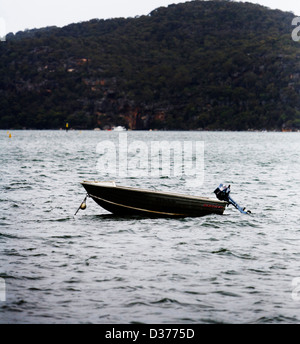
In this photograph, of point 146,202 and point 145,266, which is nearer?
point 145,266

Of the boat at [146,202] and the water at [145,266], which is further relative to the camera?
the boat at [146,202]

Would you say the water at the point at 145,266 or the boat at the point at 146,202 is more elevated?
the boat at the point at 146,202

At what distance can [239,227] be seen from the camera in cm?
2175

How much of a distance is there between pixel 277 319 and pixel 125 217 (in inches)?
464

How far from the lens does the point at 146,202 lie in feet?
73.3

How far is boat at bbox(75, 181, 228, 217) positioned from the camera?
22.0 metres

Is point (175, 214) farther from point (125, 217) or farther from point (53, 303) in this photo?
point (53, 303)

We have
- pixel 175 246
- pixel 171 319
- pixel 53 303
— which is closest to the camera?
pixel 171 319

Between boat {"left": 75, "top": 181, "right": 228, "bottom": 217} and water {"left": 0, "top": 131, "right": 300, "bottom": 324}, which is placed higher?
boat {"left": 75, "top": 181, "right": 228, "bottom": 217}

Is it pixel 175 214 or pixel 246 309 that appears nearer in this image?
pixel 246 309

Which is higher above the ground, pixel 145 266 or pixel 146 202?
pixel 146 202

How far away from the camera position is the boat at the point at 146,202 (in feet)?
72.3
